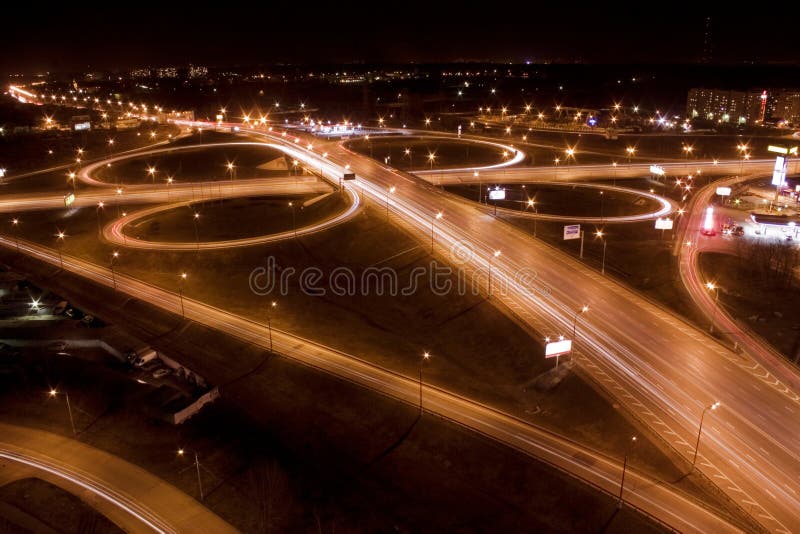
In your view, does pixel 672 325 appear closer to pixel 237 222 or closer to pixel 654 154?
pixel 237 222

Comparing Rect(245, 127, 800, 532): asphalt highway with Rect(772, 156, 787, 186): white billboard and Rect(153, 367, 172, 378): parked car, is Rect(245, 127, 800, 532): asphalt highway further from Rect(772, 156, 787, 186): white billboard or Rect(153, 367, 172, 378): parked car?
Rect(772, 156, 787, 186): white billboard

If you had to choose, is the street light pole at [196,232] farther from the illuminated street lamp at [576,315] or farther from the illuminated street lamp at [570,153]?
the illuminated street lamp at [570,153]

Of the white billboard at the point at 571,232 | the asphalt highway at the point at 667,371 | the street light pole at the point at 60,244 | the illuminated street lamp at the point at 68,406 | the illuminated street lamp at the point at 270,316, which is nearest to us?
the asphalt highway at the point at 667,371

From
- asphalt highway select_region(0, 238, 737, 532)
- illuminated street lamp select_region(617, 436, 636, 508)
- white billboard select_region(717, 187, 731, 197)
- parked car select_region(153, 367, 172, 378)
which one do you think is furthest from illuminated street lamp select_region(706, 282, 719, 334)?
parked car select_region(153, 367, 172, 378)

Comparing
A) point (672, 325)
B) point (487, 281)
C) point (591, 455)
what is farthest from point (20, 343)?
point (672, 325)

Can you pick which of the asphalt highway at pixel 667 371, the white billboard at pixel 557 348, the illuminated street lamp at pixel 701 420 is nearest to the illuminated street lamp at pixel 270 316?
the asphalt highway at pixel 667 371

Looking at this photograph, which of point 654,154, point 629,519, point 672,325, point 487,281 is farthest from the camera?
point 654,154
